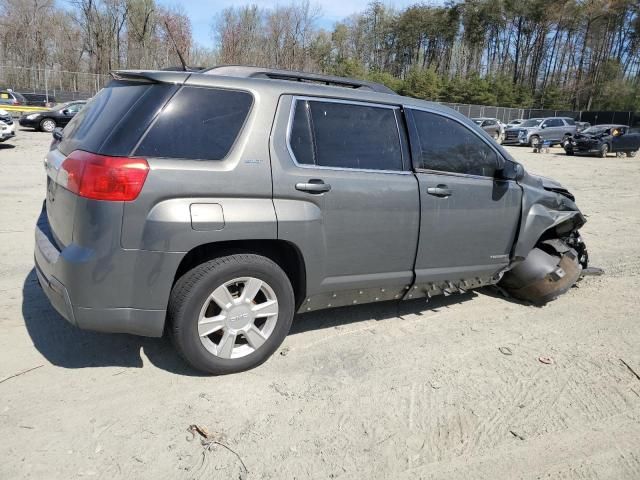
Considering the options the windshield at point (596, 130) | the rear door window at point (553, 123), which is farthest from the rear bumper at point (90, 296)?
the rear door window at point (553, 123)

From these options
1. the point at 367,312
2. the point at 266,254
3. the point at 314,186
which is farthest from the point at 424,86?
the point at 266,254

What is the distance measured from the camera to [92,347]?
362 centimetres

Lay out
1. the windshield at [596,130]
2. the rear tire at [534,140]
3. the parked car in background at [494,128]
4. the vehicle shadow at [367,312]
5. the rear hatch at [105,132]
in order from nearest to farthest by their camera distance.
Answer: the rear hatch at [105,132] < the vehicle shadow at [367,312] < the windshield at [596,130] < the rear tire at [534,140] < the parked car in background at [494,128]

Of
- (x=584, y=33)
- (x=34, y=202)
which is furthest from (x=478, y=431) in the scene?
(x=584, y=33)

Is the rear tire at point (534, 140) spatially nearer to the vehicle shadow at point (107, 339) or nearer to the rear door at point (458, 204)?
the rear door at point (458, 204)

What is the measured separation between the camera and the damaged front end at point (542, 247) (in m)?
4.68

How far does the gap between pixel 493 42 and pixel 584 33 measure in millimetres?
11690

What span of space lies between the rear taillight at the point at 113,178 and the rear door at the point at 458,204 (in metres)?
2.04

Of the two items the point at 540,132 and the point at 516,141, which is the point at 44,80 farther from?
the point at 540,132

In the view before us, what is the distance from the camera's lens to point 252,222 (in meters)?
3.11

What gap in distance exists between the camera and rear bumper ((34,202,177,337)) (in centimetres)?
286

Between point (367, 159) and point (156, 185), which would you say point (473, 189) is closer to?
point (367, 159)

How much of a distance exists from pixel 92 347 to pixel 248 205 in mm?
1588

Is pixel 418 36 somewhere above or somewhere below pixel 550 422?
above
